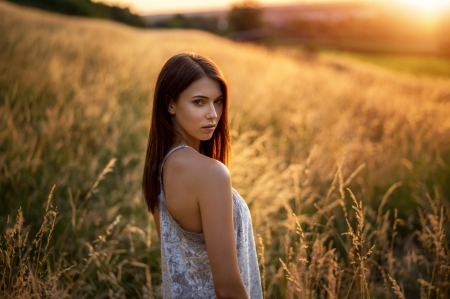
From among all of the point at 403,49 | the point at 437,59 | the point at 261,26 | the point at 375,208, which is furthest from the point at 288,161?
the point at 261,26

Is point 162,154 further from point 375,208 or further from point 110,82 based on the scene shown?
point 110,82

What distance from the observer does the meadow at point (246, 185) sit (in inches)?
83.5

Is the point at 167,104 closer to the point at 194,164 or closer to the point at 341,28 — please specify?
the point at 194,164

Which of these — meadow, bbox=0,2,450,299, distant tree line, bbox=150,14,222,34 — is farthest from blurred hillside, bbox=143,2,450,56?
meadow, bbox=0,2,450,299

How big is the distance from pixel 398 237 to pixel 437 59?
27.3 m

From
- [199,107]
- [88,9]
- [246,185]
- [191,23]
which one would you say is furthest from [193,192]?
[191,23]

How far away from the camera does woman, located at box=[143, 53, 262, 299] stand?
1254 mm

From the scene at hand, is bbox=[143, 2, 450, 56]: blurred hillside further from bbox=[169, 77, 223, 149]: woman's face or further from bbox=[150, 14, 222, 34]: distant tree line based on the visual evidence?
bbox=[169, 77, 223, 149]: woman's face

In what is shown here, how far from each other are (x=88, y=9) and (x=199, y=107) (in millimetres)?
38952

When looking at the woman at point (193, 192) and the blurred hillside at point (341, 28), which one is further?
the blurred hillside at point (341, 28)

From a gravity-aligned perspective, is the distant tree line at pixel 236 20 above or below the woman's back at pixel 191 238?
above

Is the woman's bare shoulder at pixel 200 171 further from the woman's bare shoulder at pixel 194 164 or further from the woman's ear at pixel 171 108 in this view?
the woman's ear at pixel 171 108

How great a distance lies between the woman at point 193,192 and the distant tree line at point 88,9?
3637 cm

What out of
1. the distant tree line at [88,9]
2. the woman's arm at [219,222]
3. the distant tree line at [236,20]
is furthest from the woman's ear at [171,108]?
the distant tree line at [236,20]
